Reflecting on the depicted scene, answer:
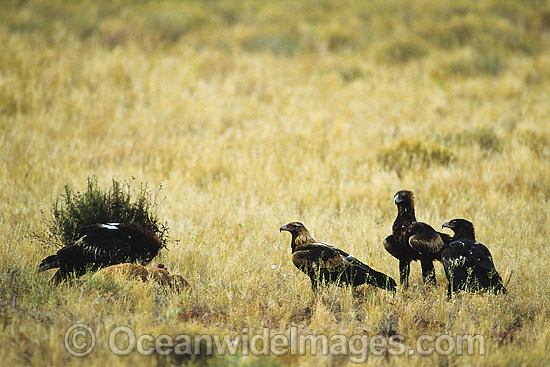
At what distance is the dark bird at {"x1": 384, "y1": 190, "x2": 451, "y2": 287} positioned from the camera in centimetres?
507

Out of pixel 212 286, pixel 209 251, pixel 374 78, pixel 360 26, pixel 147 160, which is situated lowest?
pixel 212 286

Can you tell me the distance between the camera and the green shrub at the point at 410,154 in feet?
32.4

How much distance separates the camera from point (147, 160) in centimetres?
1010

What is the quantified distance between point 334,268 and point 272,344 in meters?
1.26

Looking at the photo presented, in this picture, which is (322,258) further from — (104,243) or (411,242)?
(104,243)

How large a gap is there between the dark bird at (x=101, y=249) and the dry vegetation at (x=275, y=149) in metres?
0.27

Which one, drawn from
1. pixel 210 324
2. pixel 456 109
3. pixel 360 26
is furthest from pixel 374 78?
pixel 210 324

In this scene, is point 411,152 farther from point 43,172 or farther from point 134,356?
point 134,356

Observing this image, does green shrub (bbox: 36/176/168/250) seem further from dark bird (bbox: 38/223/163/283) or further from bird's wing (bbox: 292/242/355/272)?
bird's wing (bbox: 292/242/355/272)

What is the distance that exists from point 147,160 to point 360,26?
1397 cm

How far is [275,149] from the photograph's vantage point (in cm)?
1078

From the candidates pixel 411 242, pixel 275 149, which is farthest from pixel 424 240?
pixel 275 149

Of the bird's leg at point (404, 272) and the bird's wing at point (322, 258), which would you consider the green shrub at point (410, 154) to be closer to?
the bird's leg at point (404, 272)

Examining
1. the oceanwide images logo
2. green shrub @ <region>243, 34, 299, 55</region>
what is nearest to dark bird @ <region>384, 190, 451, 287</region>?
the oceanwide images logo
